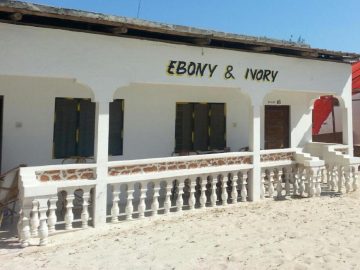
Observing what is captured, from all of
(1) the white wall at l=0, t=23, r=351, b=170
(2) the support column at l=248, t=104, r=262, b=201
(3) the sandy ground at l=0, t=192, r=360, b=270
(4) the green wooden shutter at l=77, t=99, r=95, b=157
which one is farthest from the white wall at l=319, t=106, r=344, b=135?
(4) the green wooden shutter at l=77, t=99, r=95, b=157

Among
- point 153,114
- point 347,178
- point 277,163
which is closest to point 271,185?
point 277,163

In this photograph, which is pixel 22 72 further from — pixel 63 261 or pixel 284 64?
pixel 284 64

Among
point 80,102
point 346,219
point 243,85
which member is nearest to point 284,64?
point 243,85

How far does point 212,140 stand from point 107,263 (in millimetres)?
5903

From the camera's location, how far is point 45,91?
7684 mm

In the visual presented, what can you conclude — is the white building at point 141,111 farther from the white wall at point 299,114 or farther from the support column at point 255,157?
the white wall at point 299,114

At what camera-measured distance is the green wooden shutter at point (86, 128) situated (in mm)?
8117

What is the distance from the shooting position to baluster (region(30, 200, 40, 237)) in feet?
18.2

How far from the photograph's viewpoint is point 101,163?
658cm

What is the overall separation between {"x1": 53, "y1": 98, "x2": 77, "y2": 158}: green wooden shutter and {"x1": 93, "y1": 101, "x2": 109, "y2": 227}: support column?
5.48 ft

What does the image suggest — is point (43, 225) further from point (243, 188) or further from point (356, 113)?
point (356, 113)

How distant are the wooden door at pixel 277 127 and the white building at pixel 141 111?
0.17 feet

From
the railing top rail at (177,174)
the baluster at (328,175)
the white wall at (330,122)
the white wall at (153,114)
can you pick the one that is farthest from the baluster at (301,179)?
the white wall at (330,122)

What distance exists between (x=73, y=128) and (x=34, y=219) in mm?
2915
